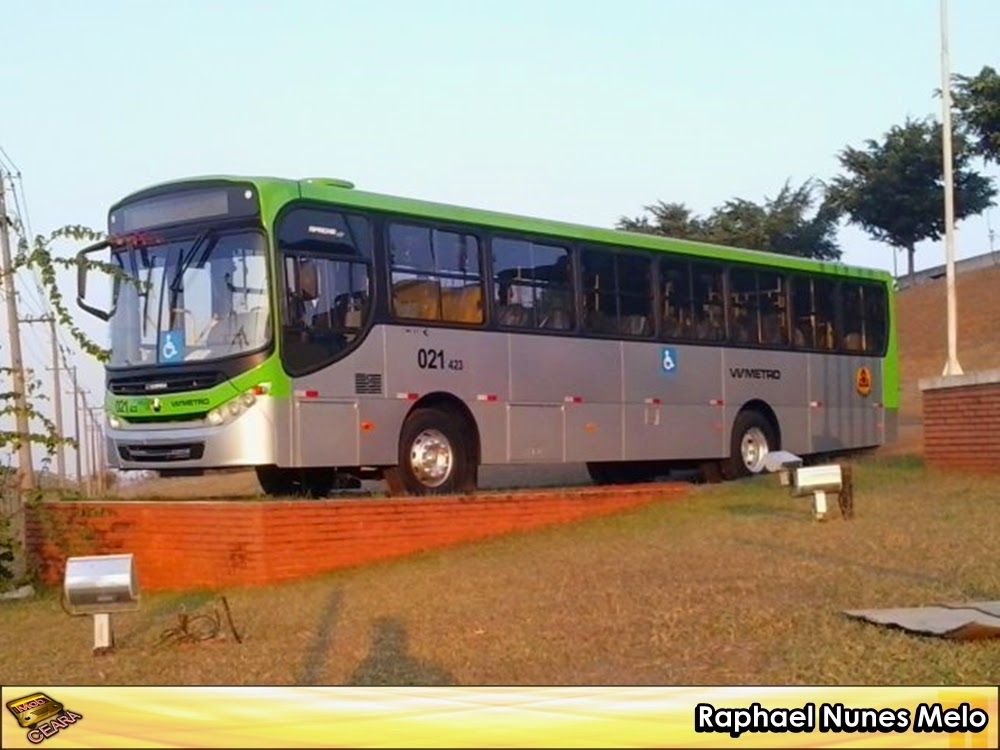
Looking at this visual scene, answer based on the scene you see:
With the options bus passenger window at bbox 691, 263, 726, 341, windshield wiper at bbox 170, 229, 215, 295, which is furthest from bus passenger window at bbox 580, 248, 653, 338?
windshield wiper at bbox 170, 229, 215, 295

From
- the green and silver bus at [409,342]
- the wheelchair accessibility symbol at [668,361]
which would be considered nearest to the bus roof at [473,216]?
the green and silver bus at [409,342]

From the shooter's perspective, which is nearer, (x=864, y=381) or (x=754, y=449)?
(x=754, y=449)

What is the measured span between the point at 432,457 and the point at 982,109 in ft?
133

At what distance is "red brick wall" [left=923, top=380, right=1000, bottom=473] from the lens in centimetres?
1675

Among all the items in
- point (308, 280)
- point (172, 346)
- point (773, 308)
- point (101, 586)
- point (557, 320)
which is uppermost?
point (773, 308)

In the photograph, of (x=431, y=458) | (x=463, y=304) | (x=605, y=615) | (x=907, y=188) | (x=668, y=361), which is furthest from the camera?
(x=907, y=188)

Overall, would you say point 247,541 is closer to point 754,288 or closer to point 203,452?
point 203,452

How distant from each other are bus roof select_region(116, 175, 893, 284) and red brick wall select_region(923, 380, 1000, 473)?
369cm

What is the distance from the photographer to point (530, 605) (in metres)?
9.73

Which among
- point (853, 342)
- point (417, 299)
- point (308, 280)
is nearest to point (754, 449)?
point (853, 342)

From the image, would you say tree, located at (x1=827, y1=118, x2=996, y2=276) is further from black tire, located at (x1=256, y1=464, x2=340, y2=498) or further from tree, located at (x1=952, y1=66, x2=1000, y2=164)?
black tire, located at (x1=256, y1=464, x2=340, y2=498)

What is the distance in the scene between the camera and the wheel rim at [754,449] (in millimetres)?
19766

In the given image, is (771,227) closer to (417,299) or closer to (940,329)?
(940,329)

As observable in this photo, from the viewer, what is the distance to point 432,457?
49.4ft
